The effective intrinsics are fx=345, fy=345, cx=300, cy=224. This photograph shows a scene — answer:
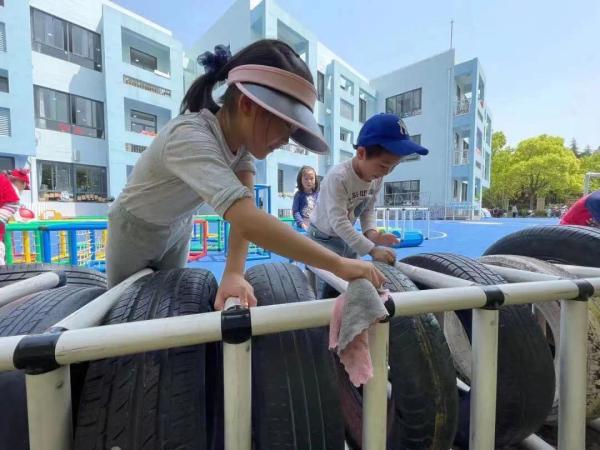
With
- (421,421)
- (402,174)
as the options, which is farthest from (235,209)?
(402,174)

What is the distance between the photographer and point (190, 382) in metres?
0.76

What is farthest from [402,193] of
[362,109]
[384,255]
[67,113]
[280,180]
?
[384,255]

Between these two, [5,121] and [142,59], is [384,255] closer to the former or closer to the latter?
[5,121]

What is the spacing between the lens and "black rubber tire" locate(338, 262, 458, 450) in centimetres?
92

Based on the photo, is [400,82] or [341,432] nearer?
[341,432]

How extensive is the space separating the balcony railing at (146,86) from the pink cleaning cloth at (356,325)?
16.0m

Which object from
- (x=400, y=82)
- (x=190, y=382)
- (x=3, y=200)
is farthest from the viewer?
(x=400, y=82)

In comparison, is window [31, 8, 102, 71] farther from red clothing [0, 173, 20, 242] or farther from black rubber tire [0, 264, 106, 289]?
black rubber tire [0, 264, 106, 289]

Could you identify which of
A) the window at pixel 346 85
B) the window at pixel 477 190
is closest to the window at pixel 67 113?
the window at pixel 346 85

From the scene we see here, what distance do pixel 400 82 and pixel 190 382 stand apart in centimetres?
2549

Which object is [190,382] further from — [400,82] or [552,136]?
[552,136]

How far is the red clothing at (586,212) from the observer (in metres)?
2.27

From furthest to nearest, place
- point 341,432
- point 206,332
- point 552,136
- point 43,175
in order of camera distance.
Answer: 1. point 552,136
2. point 43,175
3. point 341,432
4. point 206,332

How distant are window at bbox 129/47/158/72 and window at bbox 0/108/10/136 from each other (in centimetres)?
560
